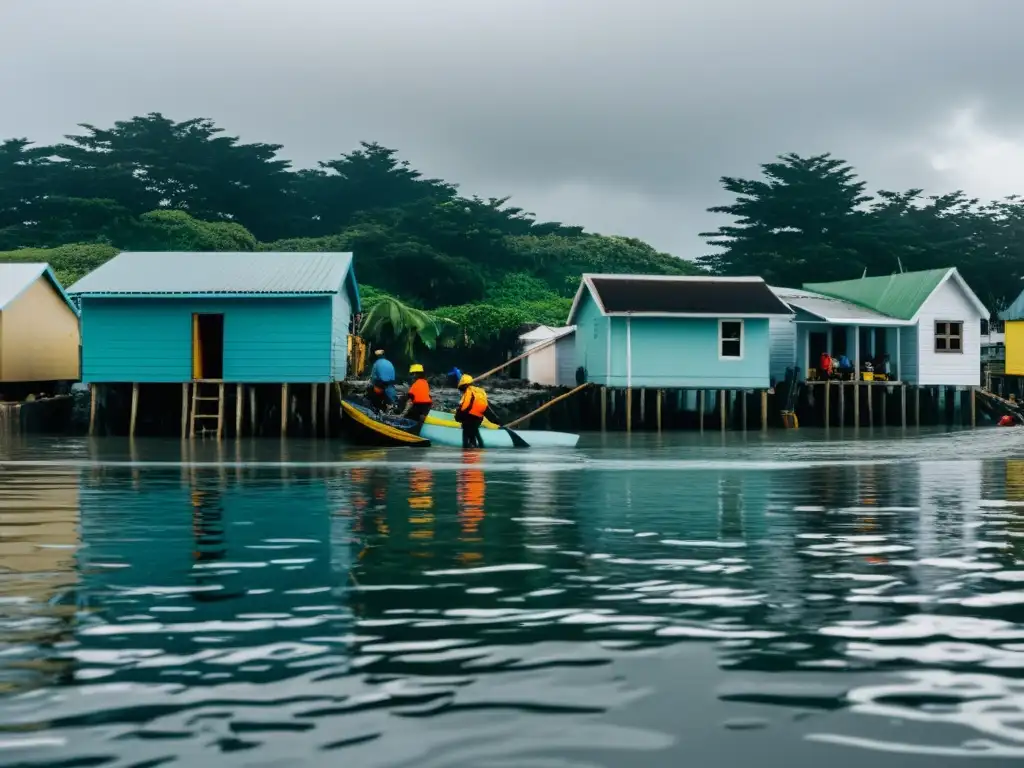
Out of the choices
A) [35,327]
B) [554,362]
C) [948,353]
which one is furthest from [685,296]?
[35,327]

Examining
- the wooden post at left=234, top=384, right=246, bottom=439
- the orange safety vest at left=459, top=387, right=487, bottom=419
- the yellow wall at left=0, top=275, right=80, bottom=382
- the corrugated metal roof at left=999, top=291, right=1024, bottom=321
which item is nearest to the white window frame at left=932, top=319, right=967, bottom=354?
the corrugated metal roof at left=999, top=291, right=1024, bottom=321

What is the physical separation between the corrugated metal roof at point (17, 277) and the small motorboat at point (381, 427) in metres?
12.5

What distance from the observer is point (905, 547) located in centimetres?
1162

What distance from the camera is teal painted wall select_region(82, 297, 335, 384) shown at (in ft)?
114

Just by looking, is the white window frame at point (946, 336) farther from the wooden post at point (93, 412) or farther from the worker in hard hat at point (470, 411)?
the wooden post at point (93, 412)

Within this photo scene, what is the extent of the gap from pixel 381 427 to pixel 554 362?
17570 millimetres

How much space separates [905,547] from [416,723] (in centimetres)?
724

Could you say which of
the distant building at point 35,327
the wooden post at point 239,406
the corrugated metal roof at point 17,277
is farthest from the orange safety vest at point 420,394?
the distant building at point 35,327

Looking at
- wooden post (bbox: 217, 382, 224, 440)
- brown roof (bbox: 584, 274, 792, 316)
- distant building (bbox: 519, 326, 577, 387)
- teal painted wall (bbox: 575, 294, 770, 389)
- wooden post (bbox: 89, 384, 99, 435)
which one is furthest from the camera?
distant building (bbox: 519, 326, 577, 387)

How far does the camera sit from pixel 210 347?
37.3 meters

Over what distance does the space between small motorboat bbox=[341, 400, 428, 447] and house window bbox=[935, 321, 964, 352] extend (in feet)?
75.1

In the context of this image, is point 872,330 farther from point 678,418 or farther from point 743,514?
point 743,514

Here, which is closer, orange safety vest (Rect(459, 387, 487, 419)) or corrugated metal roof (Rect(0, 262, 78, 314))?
orange safety vest (Rect(459, 387, 487, 419))

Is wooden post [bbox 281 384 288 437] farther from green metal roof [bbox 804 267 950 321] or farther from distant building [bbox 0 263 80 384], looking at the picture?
green metal roof [bbox 804 267 950 321]
